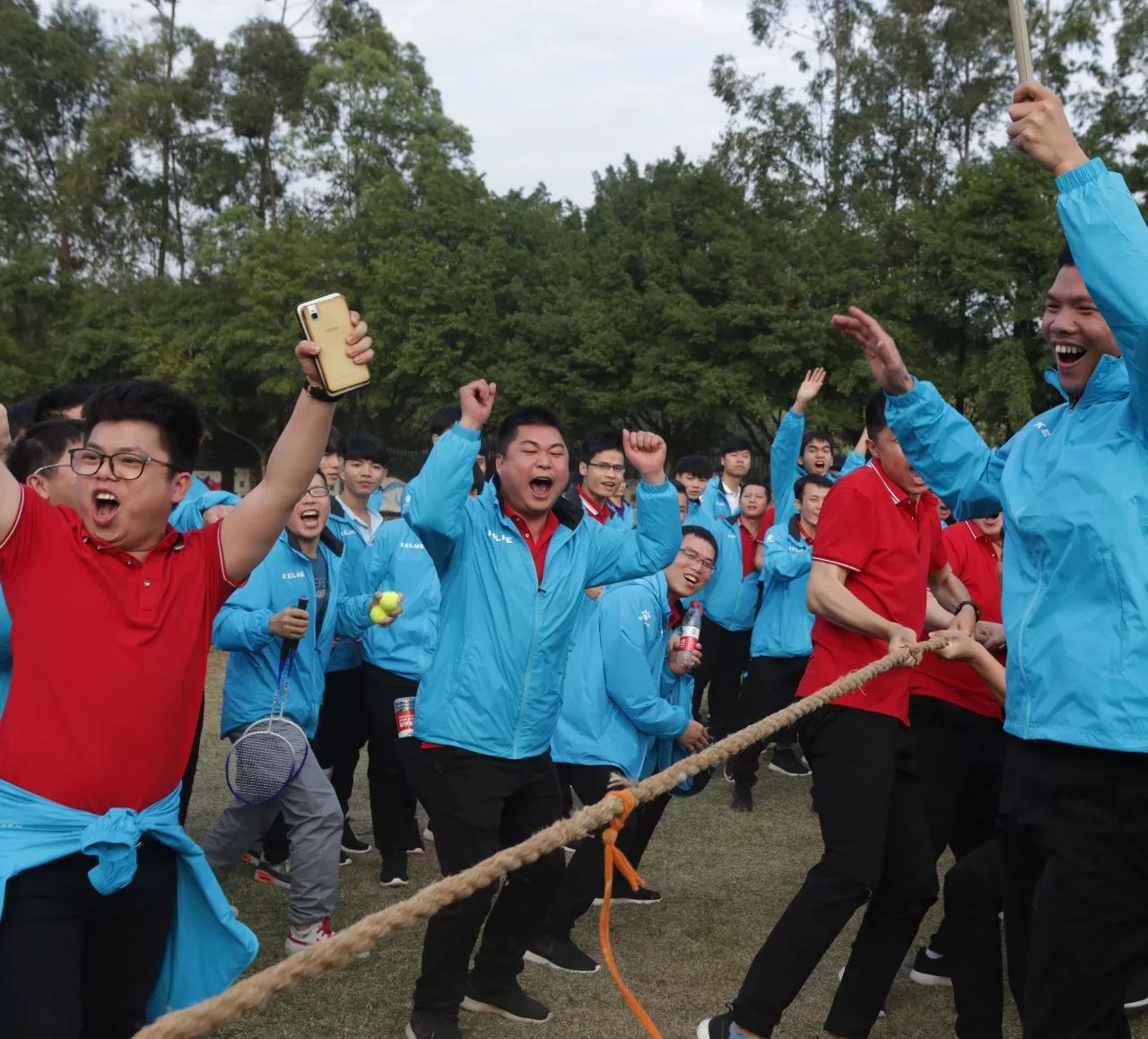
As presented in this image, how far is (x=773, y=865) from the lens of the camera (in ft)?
21.1

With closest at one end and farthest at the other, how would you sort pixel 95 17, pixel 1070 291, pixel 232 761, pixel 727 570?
pixel 1070 291 < pixel 232 761 < pixel 727 570 < pixel 95 17

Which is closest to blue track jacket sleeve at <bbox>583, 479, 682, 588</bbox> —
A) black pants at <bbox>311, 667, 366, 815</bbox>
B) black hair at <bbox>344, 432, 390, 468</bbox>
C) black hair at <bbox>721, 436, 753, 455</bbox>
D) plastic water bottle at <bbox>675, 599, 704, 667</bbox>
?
plastic water bottle at <bbox>675, 599, 704, 667</bbox>

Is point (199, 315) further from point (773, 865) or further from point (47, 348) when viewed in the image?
point (773, 865)

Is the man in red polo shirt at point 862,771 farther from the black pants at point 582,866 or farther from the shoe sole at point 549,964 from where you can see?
the black pants at point 582,866

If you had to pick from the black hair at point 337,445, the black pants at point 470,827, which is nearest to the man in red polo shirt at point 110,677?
the black pants at point 470,827

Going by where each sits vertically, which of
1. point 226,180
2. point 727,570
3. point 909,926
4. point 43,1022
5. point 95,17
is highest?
point 95,17

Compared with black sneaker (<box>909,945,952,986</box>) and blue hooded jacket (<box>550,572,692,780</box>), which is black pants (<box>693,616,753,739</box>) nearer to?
blue hooded jacket (<box>550,572,692,780</box>)

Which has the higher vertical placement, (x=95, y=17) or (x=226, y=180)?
(x=95, y=17)

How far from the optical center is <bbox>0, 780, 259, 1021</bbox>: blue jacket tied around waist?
2.53m

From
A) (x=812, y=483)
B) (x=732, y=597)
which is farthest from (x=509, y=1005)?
(x=732, y=597)

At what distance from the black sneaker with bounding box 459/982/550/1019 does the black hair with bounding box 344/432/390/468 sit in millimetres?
3368

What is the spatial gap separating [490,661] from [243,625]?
1416 mm

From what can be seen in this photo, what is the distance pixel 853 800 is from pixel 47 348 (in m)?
38.3

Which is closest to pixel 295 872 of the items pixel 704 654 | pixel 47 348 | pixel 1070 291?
pixel 1070 291
